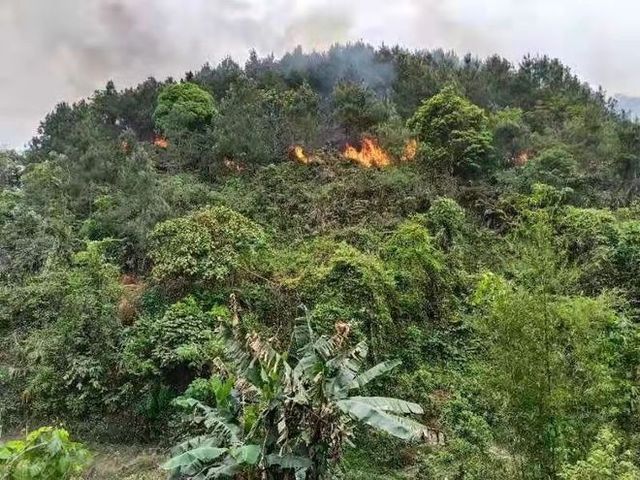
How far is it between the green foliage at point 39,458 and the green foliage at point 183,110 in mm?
19893

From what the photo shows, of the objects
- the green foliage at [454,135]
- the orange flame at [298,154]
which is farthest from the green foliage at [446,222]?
the orange flame at [298,154]

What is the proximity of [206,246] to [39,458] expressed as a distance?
877 centimetres

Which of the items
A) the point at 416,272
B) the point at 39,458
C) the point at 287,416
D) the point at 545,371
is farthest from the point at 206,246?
the point at 39,458

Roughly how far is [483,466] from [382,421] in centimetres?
A: 224

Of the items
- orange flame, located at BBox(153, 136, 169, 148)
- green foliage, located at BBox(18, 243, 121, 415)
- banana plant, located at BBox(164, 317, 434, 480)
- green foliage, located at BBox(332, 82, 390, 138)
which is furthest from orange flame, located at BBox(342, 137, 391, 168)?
banana plant, located at BBox(164, 317, 434, 480)

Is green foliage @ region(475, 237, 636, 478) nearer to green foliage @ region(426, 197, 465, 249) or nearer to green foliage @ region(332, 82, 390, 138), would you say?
green foliage @ region(426, 197, 465, 249)

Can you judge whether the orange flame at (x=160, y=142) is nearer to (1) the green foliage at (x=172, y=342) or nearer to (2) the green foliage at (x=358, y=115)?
(2) the green foliage at (x=358, y=115)

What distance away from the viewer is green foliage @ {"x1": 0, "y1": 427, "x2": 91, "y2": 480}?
188 inches

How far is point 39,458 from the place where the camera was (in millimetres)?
4891

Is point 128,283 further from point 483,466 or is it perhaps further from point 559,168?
point 559,168

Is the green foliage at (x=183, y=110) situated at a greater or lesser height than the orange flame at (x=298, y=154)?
greater

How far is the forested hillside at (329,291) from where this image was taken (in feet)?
23.8

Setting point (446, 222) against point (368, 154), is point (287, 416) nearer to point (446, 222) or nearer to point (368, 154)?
point (446, 222)

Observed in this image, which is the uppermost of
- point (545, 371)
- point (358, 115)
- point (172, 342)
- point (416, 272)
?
point (358, 115)
